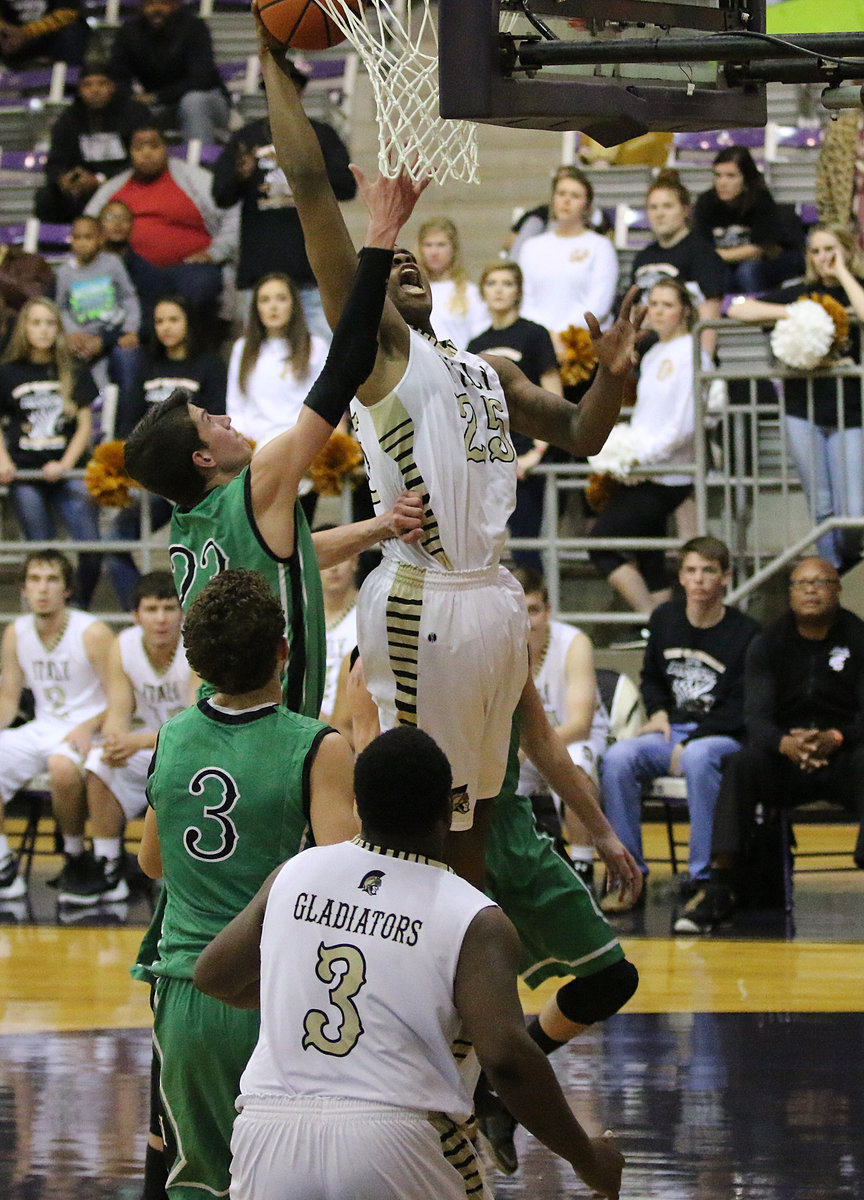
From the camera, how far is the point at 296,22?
164 inches

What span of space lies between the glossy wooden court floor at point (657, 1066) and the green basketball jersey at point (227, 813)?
1.33 metres

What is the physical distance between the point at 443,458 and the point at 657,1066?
239cm

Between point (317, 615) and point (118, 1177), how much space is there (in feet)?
5.39

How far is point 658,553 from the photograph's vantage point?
988 cm

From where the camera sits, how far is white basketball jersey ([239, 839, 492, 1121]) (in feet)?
9.05

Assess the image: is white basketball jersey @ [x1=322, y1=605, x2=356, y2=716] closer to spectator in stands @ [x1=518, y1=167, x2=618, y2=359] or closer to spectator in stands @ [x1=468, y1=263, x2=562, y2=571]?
spectator in stands @ [x1=468, y1=263, x2=562, y2=571]

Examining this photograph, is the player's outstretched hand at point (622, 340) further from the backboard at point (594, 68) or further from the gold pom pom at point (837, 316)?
the gold pom pom at point (837, 316)

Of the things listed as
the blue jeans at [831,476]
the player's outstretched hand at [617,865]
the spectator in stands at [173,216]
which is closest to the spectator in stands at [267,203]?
the spectator in stands at [173,216]

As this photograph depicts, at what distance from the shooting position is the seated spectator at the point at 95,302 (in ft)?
36.9

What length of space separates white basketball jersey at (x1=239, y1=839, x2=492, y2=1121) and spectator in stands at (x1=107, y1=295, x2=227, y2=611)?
7.59 m

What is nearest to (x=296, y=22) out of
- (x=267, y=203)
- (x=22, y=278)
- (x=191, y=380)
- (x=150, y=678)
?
(x=150, y=678)

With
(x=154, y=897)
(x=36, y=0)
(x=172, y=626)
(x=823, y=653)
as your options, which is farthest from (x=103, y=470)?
(x=36, y=0)

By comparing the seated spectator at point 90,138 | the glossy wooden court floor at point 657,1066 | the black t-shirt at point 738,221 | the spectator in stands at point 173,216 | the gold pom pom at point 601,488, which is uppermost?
the seated spectator at point 90,138

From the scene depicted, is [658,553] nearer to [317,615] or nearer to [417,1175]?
[317,615]
